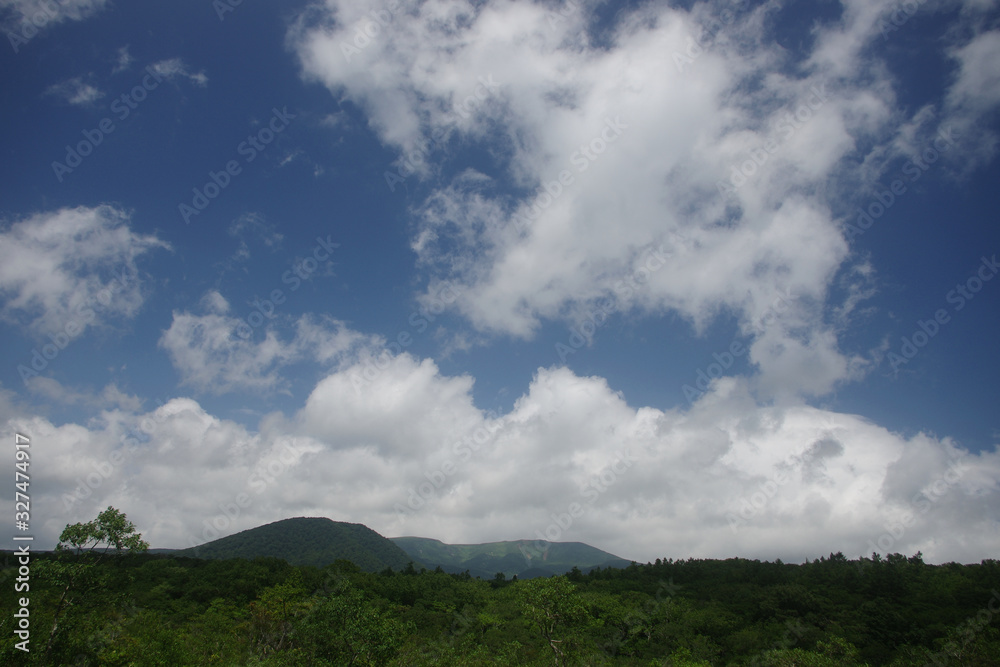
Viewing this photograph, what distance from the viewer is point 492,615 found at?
7250cm

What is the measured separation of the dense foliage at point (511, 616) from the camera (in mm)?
28672

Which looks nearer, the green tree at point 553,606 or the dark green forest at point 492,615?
the dark green forest at point 492,615

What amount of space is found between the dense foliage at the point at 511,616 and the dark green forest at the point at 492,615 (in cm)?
20

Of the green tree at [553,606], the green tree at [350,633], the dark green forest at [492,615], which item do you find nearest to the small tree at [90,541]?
the dark green forest at [492,615]

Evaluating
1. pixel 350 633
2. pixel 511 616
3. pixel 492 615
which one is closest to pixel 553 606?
pixel 350 633

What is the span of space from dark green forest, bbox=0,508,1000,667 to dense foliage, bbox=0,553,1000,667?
0.20 m

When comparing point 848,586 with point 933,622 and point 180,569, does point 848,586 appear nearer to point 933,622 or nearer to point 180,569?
point 933,622

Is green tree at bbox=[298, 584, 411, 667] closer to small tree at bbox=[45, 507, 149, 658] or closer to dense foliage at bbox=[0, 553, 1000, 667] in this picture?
dense foliage at bbox=[0, 553, 1000, 667]

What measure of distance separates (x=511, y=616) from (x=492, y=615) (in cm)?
356

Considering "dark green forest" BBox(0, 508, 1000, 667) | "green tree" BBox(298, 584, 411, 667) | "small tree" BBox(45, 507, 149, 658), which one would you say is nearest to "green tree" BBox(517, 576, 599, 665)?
"dark green forest" BBox(0, 508, 1000, 667)

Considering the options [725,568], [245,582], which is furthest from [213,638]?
[725,568]

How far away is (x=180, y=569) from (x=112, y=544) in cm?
8207

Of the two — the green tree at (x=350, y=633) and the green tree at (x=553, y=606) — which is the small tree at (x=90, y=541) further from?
the green tree at (x=553, y=606)

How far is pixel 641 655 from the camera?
64750 mm
